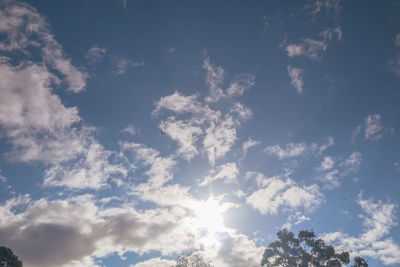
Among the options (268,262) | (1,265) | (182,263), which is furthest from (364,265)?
(1,265)

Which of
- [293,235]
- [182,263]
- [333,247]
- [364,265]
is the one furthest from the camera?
[182,263]

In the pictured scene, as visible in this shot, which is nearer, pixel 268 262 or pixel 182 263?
pixel 268 262

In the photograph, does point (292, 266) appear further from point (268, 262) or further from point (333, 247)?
point (333, 247)

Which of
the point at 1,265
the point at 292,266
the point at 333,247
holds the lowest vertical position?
the point at 1,265

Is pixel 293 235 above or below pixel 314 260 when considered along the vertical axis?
above

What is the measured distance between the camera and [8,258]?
34969 millimetres

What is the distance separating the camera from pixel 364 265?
30297mm

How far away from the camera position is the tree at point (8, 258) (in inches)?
1355

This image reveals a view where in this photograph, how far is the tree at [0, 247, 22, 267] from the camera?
34406 millimetres

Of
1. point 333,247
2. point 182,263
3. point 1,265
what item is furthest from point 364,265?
point 1,265

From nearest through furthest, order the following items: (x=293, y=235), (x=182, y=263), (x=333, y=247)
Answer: (x=333, y=247)
(x=293, y=235)
(x=182, y=263)

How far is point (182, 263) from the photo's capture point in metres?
49.2

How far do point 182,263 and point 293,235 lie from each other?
1124 inches

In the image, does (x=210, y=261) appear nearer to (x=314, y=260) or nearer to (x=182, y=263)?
(x=182, y=263)
